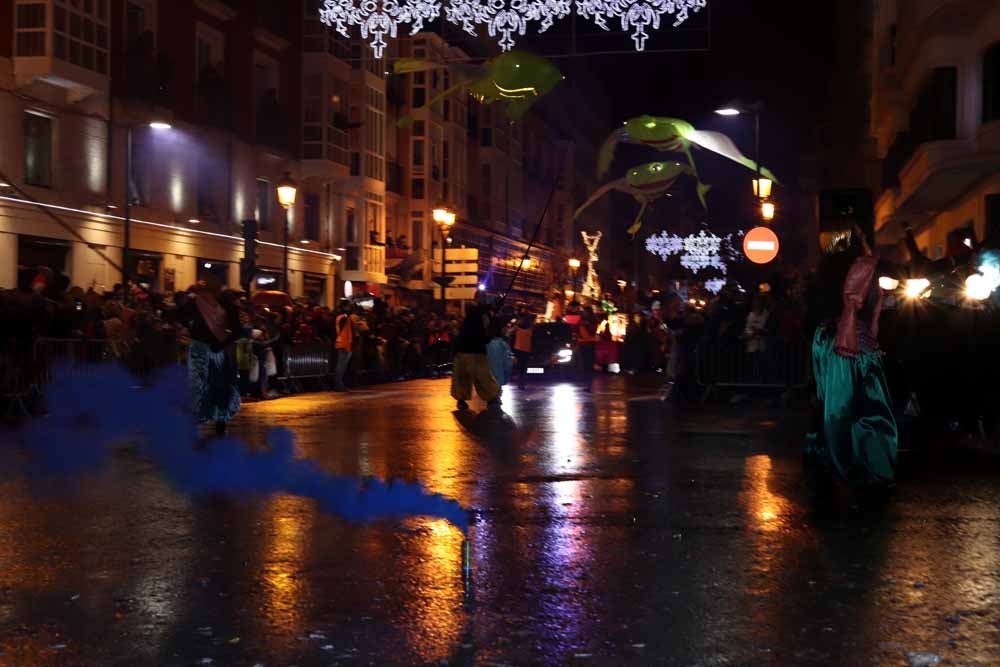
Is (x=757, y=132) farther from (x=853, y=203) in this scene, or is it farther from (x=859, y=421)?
(x=859, y=421)

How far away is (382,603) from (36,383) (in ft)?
39.8

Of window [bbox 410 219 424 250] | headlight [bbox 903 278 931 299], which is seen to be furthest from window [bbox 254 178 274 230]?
headlight [bbox 903 278 931 299]

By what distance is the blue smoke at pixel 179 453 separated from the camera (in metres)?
8.60

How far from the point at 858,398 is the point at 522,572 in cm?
379

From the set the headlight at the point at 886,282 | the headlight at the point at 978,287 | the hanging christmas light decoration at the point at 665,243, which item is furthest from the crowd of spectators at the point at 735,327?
the hanging christmas light decoration at the point at 665,243

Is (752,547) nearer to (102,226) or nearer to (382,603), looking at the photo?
(382,603)

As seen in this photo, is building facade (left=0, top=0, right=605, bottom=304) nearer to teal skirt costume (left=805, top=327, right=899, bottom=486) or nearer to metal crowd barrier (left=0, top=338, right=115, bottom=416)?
metal crowd barrier (left=0, top=338, right=115, bottom=416)

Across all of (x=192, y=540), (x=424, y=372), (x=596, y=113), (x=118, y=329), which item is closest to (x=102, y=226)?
(x=424, y=372)

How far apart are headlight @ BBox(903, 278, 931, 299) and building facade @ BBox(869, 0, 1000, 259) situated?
11.7 metres

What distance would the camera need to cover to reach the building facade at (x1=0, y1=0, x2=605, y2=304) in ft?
88.3

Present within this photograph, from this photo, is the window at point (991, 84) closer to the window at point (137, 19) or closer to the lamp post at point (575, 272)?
the window at point (137, 19)

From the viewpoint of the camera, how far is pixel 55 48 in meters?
26.8

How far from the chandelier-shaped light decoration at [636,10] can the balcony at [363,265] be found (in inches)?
909

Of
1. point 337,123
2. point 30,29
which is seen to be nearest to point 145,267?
point 30,29
